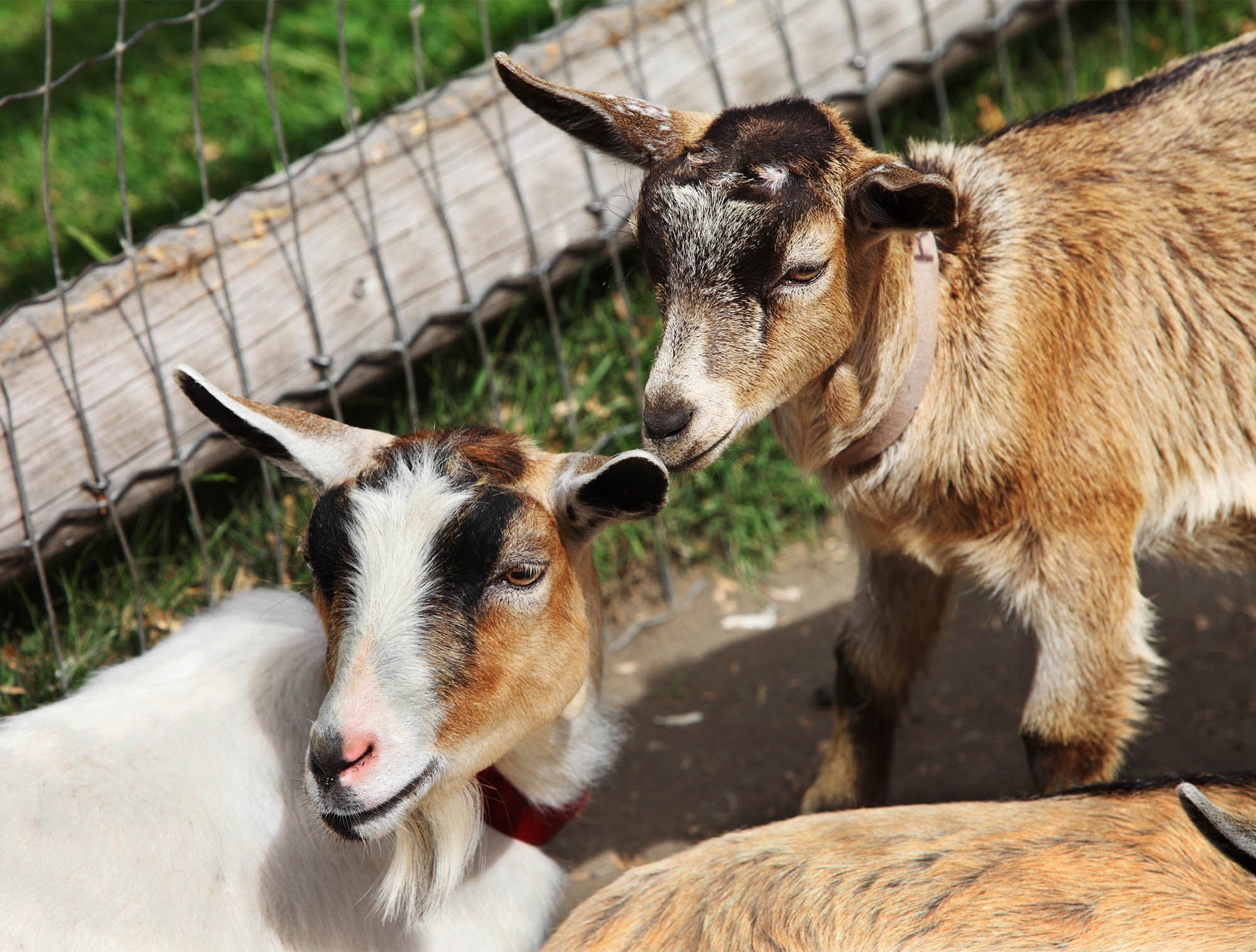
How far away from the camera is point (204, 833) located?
274 centimetres

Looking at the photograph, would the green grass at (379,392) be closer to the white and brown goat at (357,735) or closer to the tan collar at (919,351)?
the white and brown goat at (357,735)

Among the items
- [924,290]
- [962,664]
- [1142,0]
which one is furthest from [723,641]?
[1142,0]

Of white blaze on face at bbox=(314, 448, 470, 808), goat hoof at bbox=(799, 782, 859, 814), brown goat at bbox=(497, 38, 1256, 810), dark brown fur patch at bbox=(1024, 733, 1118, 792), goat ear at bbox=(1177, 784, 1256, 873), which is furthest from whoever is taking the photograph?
goat hoof at bbox=(799, 782, 859, 814)

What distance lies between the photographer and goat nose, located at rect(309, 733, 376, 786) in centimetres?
239

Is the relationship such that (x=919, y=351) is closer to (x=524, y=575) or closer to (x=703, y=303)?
(x=703, y=303)

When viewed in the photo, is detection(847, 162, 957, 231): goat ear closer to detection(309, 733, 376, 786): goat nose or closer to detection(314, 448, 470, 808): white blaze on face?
detection(314, 448, 470, 808): white blaze on face

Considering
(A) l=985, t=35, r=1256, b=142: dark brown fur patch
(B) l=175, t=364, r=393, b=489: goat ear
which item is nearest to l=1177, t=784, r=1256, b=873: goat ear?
(B) l=175, t=364, r=393, b=489: goat ear

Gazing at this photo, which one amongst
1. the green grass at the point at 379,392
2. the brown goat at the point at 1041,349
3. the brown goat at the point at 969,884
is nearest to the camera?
the brown goat at the point at 969,884

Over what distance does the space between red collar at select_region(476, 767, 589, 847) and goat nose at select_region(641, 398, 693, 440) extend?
90 centimetres

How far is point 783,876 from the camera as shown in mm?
2535

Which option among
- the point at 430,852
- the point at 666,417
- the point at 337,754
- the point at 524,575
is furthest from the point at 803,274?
the point at 430,852

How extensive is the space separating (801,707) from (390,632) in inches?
87.3

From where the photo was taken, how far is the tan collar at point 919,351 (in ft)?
10.3

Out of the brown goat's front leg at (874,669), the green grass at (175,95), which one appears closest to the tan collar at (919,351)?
the brown goat's front leg at (874,669)
